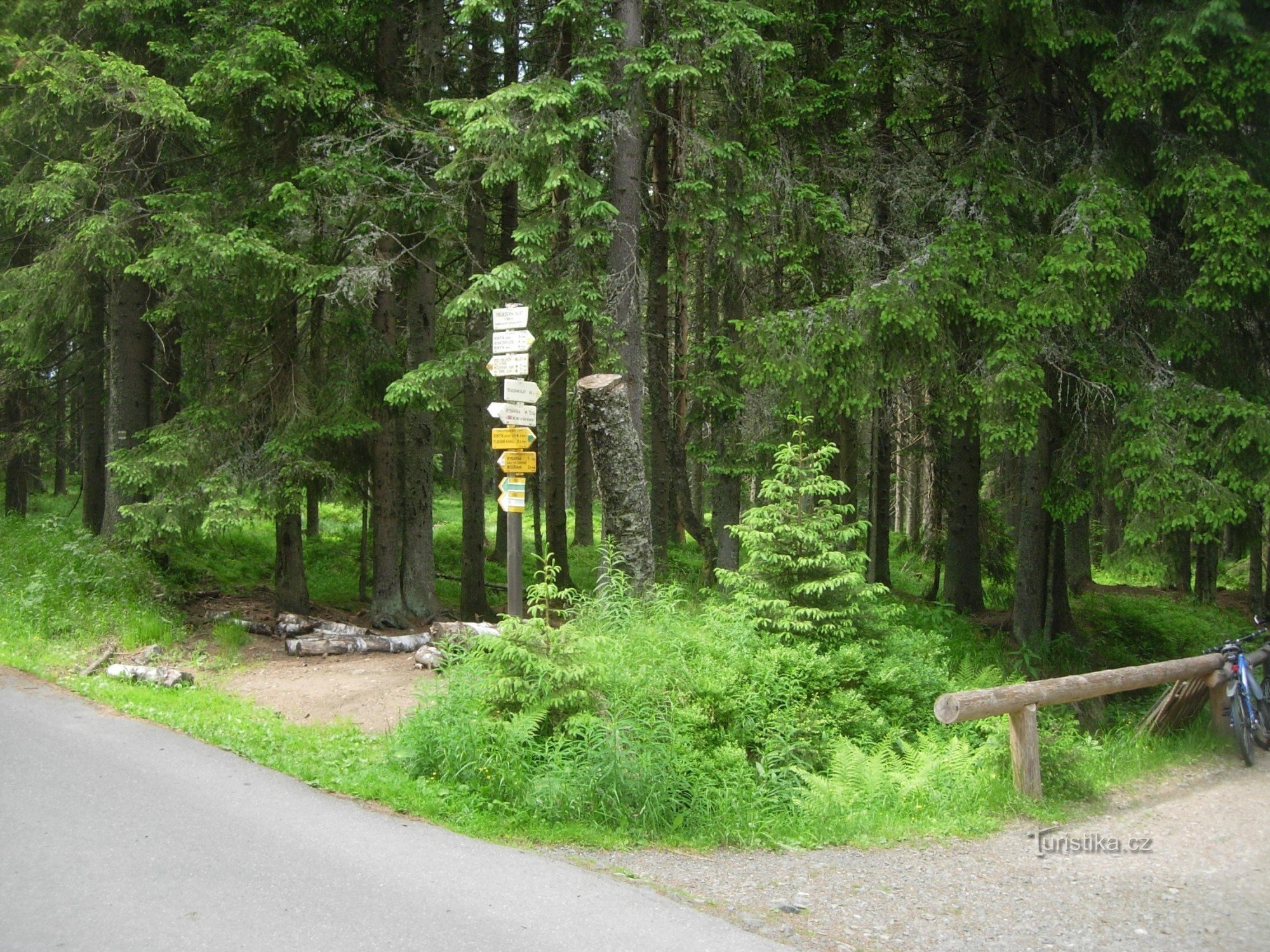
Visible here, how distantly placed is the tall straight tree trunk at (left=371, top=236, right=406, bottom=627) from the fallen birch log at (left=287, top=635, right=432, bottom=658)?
1.74 m

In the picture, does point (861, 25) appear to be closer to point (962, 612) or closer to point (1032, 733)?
point (962, 612)

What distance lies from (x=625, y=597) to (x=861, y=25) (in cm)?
1026

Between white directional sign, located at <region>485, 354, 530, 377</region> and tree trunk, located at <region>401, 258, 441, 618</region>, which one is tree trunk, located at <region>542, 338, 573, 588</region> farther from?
white directional sign, located at <region>485, 354, 530, 377</region>

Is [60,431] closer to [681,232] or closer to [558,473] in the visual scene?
[558,473]

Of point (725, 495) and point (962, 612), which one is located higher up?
point (725, 495)

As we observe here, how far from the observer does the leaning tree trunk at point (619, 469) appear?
11.5 m

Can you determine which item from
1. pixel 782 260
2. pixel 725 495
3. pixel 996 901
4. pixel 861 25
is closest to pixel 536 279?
pixel 782 260

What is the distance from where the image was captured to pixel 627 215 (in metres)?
12.8

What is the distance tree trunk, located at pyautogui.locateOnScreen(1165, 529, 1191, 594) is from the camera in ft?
51.1

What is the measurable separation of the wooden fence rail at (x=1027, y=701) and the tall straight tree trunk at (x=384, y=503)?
980 centimetres

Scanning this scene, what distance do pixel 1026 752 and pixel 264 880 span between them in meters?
5.41

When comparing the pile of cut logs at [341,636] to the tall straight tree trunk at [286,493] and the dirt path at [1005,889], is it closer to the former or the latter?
the tall straight tree trunk at [286,493]

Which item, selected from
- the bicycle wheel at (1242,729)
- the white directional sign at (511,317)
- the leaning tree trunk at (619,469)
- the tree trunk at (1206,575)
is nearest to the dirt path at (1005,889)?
the bicycle wheel at (1242,729)

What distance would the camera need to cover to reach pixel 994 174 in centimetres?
Answer: 1234
